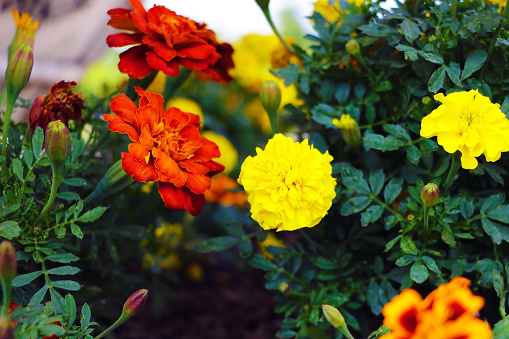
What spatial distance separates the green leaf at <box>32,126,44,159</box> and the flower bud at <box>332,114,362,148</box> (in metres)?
0.43

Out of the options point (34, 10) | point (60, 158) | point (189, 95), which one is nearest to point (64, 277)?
point (60, 158)

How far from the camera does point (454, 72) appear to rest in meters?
0.75

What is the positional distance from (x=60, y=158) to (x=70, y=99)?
0.15 m

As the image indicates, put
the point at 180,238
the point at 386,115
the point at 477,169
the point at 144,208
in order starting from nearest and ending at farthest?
the point at 477,169 → the point at 386,115 → the point at 144,208 → the point at 180,238

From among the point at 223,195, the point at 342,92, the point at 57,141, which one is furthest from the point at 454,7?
the point at 223,195

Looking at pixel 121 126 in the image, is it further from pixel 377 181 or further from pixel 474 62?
pixel 474 62

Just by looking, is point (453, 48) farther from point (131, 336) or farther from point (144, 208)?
point (131, 336)

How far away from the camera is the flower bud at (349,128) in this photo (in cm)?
78

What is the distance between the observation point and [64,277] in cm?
81

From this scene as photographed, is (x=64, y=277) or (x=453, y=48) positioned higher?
(x=453, y=48)

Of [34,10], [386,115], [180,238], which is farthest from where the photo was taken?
[34,10]

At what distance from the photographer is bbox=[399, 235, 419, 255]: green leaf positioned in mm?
694

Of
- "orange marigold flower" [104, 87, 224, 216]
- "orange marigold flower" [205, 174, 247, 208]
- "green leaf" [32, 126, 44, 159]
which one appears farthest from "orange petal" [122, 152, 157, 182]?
"orange marigold flower" [205, 174, 247, 208]

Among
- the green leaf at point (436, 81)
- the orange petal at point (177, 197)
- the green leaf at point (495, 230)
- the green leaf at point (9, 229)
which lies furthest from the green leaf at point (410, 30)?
the green leaf at point (9, 229)
